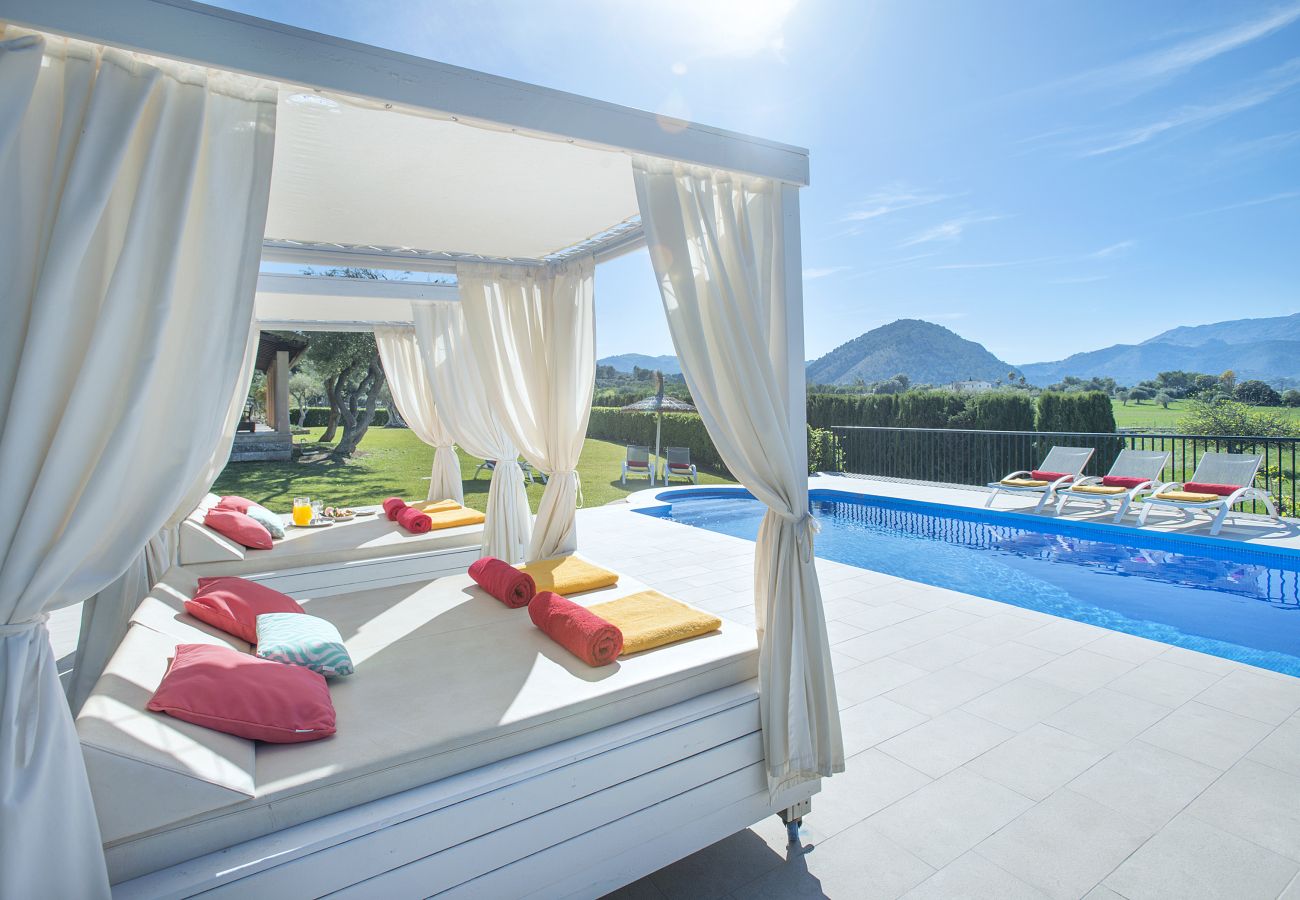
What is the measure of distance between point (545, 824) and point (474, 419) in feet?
13.3

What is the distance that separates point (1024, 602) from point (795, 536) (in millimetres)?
3861

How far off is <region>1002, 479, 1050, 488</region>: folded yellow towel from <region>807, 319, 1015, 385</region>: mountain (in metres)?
31.2

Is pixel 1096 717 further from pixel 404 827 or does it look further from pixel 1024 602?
pixel 404 827

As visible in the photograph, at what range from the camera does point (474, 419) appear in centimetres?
552

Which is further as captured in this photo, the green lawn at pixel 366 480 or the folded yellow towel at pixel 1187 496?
the green lawn at pixel 366 480

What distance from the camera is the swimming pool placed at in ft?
14.9

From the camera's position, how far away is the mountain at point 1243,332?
3853 centimetres

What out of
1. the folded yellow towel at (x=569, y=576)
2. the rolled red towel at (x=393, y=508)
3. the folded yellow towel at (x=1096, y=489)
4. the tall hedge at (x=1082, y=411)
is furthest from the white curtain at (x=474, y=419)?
the tall hedge at (x=1082, y=411)

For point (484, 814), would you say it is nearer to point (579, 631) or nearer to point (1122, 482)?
point (579, 631)

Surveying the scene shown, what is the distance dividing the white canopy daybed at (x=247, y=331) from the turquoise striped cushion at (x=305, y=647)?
34 centimetres

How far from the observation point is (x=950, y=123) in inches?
805

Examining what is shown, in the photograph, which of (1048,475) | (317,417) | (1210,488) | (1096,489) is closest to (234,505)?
(1096,489)

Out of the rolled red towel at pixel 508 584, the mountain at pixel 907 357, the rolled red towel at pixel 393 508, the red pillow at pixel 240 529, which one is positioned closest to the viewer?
the rolled red towel at pixel 508 584

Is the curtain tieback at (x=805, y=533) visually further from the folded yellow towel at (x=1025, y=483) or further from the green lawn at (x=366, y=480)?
the green lawn at (x=366, y=480)
